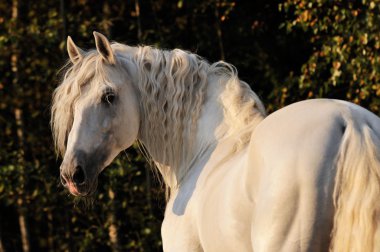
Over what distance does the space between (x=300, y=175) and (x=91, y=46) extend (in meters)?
6.57

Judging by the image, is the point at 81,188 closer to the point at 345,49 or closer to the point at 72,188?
the point at 72,188

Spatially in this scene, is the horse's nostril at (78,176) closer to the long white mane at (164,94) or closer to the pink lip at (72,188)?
the pink lip at (72,188)

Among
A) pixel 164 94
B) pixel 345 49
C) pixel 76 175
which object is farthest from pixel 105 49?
pixel 345 49

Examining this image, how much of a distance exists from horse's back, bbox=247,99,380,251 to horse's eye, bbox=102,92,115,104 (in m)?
1.08

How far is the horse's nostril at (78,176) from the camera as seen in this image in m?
3.83

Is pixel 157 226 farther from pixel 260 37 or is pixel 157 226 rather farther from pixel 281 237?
pixel 281 237

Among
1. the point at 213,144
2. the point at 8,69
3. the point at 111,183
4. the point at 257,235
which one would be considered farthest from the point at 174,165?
the point at 8,69

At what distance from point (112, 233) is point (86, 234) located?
0.29 metres

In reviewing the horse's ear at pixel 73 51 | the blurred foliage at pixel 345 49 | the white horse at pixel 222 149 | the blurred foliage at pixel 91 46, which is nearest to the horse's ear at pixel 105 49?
the white horse at pixel 222 149

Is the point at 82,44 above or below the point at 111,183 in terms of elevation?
above

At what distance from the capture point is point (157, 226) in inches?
354

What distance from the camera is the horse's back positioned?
285cm

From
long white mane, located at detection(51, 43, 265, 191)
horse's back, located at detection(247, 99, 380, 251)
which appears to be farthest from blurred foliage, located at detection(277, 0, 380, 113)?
horse's back, located at detection(247, 99, 380, 251)

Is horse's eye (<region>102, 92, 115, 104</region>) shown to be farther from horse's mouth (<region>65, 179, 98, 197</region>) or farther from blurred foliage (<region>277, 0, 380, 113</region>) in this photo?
blurred foliage (<region>277, 0, 380, 113</region>)
